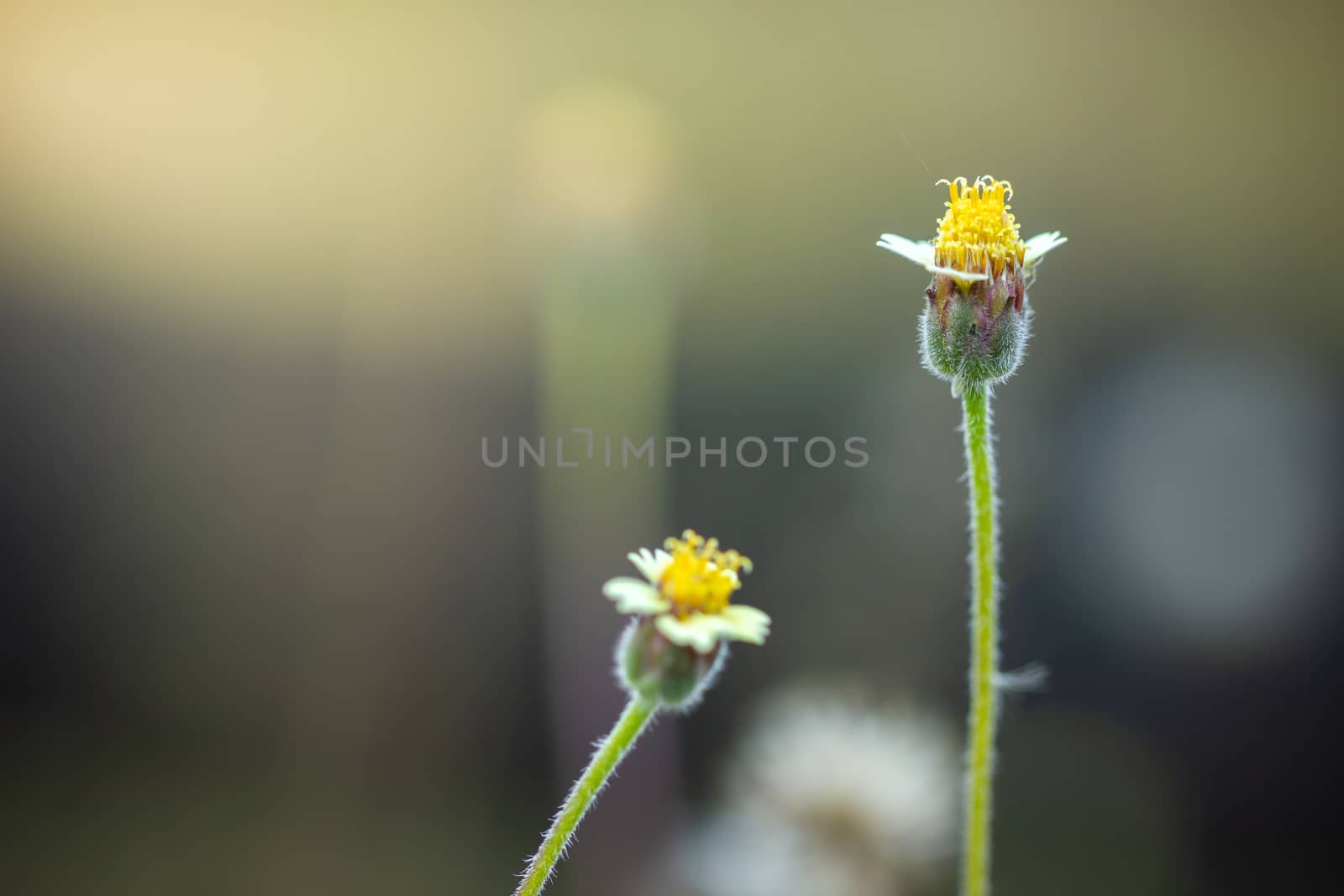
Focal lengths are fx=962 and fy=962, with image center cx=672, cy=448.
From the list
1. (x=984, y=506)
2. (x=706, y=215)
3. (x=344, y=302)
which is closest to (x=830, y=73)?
(x=706, y=215)

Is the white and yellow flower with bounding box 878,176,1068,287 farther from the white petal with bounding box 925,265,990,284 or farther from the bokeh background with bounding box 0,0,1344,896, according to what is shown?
the bokeh background with bounding box 0,0,1344,896

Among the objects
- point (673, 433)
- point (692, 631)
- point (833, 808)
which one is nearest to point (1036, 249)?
point (692, 631)

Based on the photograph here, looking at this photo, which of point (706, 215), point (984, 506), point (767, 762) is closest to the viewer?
point (984, 506)

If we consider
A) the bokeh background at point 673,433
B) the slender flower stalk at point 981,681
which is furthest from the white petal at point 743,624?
the bokeh background at point 673,433

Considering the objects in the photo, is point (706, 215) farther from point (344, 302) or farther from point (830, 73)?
point (344, 302)

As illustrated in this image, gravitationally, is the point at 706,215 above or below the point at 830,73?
below

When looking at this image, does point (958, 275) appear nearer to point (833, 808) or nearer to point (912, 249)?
point (912, 249)

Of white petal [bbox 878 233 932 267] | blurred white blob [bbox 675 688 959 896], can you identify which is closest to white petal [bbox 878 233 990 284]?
white petal [bbox 878 233 932 267]
